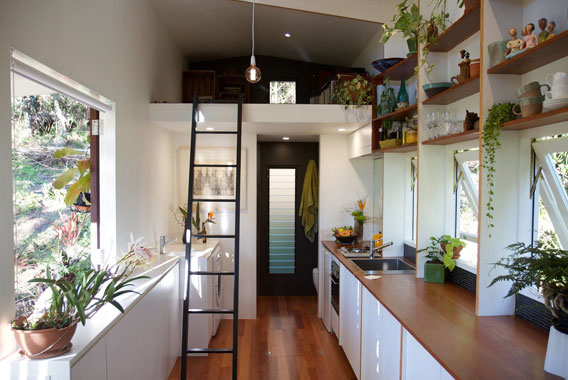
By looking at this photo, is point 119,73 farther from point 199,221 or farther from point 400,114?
point 400,114

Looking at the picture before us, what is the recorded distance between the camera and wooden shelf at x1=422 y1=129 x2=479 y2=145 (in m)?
2.22

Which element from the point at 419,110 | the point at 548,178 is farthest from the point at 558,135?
the point at 419,110

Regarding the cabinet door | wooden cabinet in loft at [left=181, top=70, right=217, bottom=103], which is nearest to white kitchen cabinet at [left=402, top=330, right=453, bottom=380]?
the cabinet door

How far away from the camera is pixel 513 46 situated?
191 cm

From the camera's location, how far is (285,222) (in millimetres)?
5629

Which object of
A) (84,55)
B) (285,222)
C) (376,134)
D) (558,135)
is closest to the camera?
(558,135)

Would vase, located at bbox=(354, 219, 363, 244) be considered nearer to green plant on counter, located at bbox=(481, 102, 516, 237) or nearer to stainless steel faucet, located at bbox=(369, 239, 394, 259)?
stainless steel faucet, located at bbox=(369, 239, 394, 259)

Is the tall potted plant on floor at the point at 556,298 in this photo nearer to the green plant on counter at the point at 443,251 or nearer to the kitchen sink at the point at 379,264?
the green plant on counter at the point at 443,251

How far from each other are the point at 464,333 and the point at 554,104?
3.67 ft

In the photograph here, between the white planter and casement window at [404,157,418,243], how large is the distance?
2.18 meters

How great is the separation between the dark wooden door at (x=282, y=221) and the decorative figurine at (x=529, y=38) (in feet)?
12.6

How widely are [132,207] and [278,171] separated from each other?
2.76 m

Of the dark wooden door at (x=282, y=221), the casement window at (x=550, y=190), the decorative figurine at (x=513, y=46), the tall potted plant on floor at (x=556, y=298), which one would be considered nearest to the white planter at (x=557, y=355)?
the tall potted plant on floor at (x=556, y=298)

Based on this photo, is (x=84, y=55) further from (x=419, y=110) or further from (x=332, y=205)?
(x=332, y=205)
